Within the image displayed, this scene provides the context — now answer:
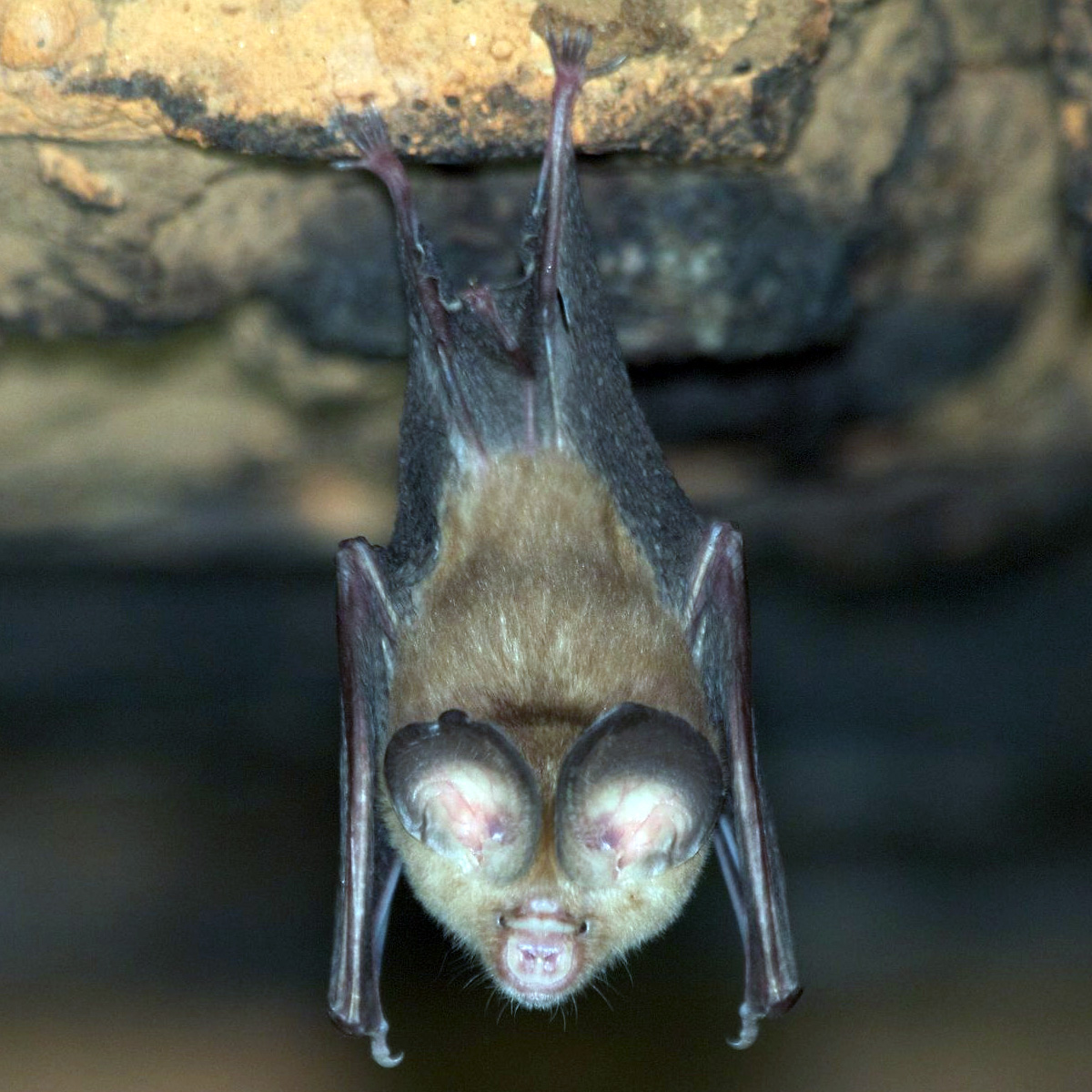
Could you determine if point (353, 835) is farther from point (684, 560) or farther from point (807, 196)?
point (807, 196)

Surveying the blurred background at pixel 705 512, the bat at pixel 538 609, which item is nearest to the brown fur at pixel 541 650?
the bat at pixel 538 609


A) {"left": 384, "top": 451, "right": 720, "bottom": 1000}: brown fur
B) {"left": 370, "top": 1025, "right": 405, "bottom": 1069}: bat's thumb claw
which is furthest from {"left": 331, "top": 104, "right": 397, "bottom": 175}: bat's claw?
{"left": 370, "top": 1025, "right": 405, "bottom": 1069}: bat's thumb claw

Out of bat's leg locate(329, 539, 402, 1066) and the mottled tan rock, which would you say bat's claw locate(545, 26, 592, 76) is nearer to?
the mottled tan rock

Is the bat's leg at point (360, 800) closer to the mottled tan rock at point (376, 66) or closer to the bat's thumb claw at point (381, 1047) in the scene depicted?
the bat's thumb claw at point (381, 1047)

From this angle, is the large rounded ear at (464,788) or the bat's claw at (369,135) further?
the bat's claw at (369,135)

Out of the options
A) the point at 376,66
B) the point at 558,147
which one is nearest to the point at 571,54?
the point at 558,147

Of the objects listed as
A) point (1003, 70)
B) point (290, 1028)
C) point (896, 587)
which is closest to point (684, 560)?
point (1003, 70)
